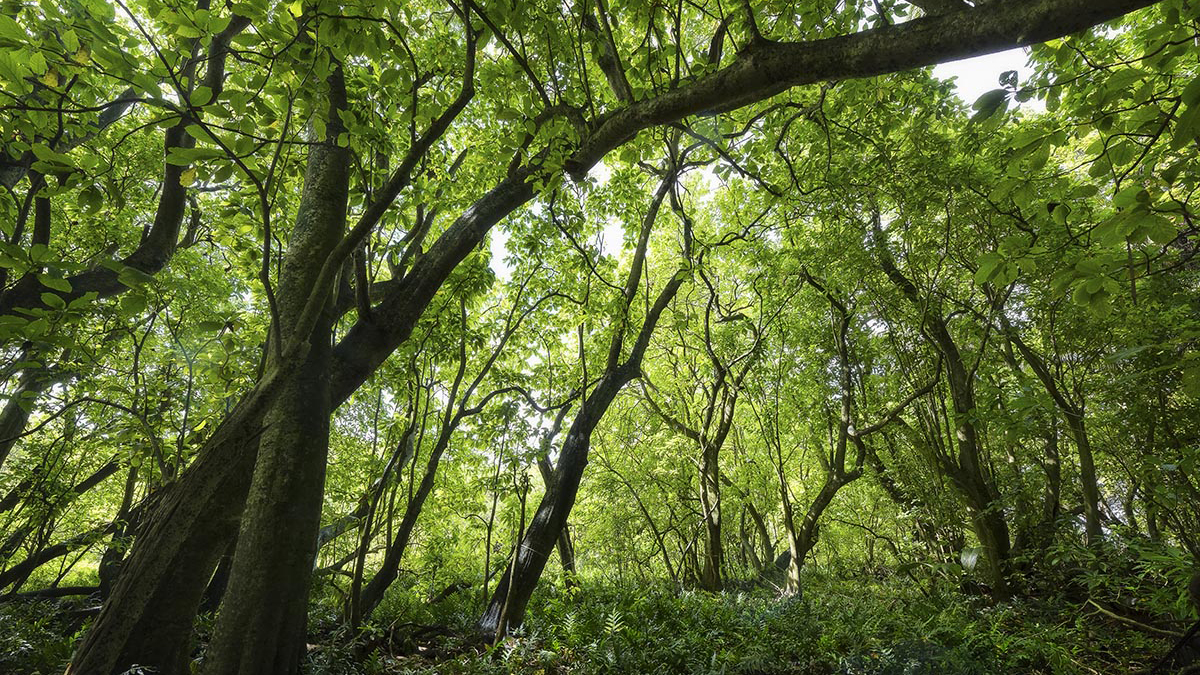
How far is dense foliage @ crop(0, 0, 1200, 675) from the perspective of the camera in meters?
1.77

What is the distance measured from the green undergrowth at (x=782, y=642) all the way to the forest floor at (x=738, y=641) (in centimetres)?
1

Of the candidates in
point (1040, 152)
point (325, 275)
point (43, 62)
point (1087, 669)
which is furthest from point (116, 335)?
point (1087, 669)

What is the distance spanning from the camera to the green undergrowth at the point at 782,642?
165 inches

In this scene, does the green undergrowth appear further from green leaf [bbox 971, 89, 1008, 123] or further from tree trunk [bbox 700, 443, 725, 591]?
green leaf [bbox 971, 89, 1008, 123]

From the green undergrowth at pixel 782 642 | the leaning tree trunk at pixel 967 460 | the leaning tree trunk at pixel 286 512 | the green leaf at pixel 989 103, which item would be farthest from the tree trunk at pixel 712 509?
the green leaf at pixel 989 103

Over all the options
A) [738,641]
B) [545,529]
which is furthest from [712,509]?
[545,529]

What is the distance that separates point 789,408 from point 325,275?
9.08 m

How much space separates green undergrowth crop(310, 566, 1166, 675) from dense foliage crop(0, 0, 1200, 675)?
52 millimetres

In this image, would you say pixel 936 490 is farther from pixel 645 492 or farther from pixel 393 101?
pixel 393 101

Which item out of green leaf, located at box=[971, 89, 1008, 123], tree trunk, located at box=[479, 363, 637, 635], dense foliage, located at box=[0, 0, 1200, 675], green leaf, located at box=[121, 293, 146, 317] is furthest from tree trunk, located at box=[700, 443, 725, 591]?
green leaf, located at box=[121, 293, 146, 317]

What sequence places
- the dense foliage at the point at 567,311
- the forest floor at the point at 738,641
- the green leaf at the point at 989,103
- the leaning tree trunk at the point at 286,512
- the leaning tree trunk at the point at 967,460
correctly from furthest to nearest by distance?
the leaning tree trunk at the point at 967,460 → the forest floor at the point at 738,641 → the leaning tree trunk at the point at 286,512 → the dense foliage at the point at 567,311 → the green leaf at the point at 989,103

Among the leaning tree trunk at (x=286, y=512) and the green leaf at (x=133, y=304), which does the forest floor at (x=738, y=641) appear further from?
the green leaf at (x=133, y=304)

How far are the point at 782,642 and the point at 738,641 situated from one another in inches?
18.0

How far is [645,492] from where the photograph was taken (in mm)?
11711
